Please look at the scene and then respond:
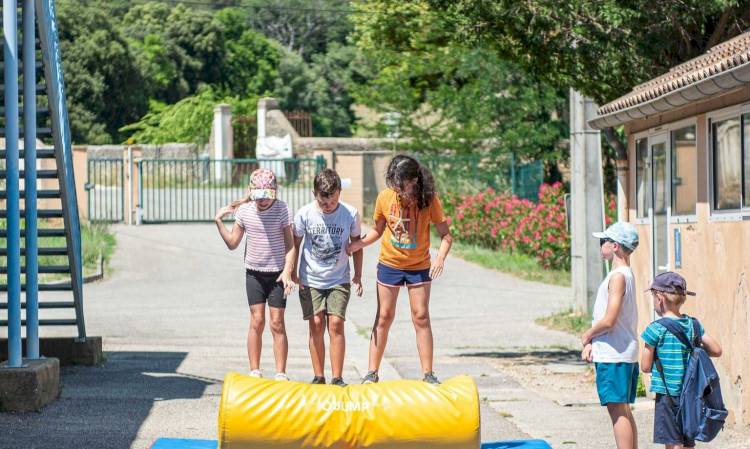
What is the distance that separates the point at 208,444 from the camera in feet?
25.3

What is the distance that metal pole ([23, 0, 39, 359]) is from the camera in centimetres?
1049

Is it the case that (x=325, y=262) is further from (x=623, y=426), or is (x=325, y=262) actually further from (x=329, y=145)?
(x=329, y=145)

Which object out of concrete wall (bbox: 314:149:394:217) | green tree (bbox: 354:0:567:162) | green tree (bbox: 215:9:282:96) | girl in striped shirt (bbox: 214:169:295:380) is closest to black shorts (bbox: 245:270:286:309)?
girl in striped shirt (bbox: 214:169:295:380)

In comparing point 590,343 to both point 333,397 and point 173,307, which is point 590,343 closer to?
point 333,397

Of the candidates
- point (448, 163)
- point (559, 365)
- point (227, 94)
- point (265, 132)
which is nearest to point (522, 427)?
point (559, 365)

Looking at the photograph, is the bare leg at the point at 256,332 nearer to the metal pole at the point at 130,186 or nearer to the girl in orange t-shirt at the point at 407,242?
the girl in orange t-shirt at the point at 407,242

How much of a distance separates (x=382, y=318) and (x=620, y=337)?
2.66m

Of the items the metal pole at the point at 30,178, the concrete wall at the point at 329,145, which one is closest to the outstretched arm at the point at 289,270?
the metal pole at the point at 30,178

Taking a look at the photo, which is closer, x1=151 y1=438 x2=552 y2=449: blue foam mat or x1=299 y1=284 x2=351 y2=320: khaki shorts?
x1=151 y1=438 x2=552 y2=449: blue foam mat

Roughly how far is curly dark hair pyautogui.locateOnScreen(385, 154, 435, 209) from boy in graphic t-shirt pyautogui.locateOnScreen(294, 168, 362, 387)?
1.42ft

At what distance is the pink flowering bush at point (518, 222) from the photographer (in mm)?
26672

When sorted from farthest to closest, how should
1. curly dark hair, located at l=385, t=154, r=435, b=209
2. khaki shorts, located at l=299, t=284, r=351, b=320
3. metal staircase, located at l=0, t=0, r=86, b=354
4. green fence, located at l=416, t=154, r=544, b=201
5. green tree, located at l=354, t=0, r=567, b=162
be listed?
green tree, located at l=354, t=0, r=567, b=162 < green fence, located at l=416, t=154, r=544, b=201 < metal staircase, located at l=0, t=0, r=86, b=354 < khaki shorts, located at l=299, t=284, r=351, b=320 < curly dark hair, located at l=385, t=154, r=435, b=209

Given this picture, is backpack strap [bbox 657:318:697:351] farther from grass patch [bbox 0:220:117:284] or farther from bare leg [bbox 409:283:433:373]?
grass patch [bbox 0:220:117:284]

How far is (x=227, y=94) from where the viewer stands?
2813 inches
